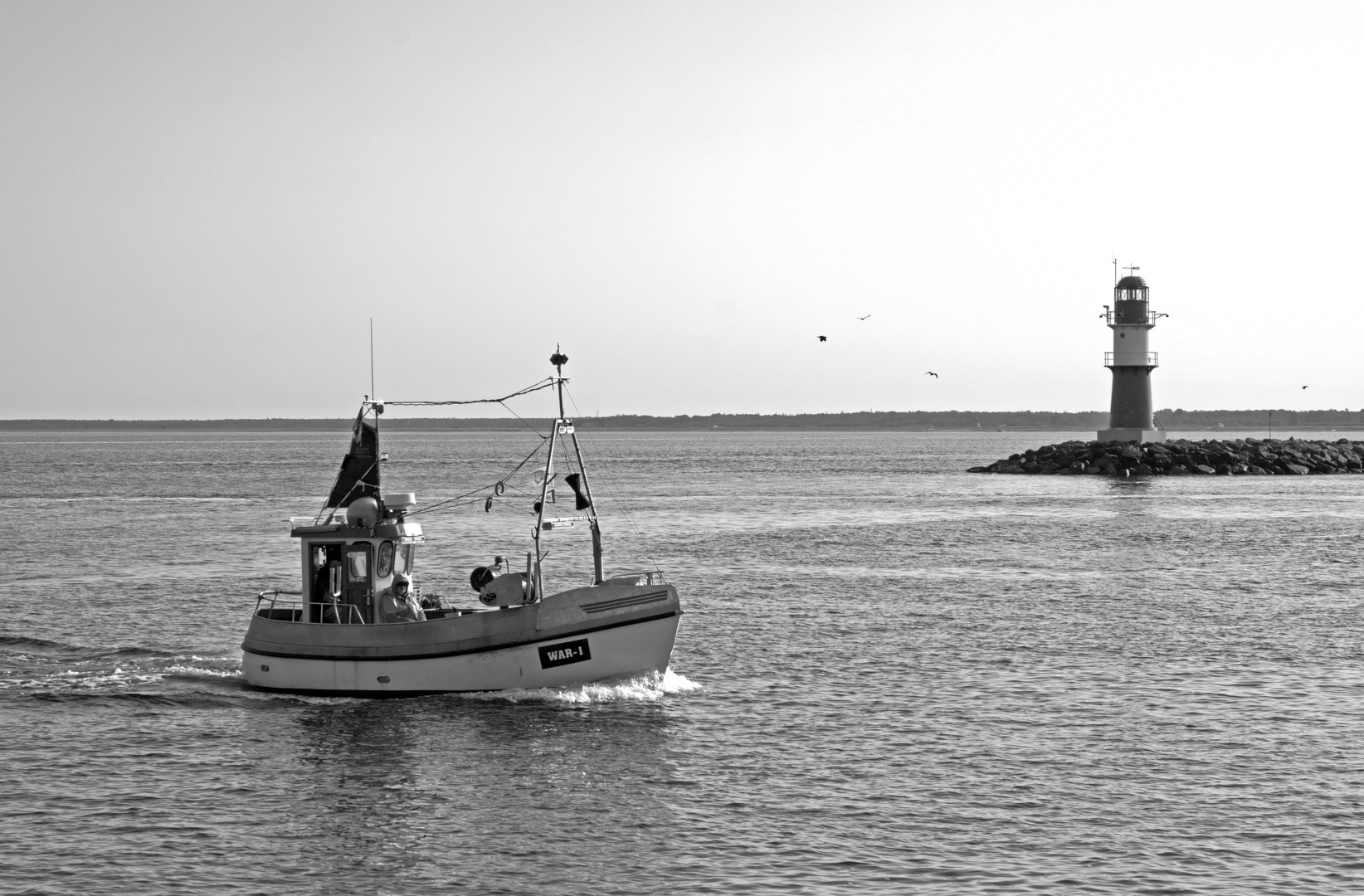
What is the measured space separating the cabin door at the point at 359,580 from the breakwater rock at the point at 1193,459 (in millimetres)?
87967

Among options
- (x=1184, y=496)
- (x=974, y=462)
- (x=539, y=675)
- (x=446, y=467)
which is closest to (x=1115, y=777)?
(x=539, y=675)

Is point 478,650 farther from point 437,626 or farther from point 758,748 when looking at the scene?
point 758,748

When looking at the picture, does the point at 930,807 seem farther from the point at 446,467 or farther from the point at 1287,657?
the point at 446,467

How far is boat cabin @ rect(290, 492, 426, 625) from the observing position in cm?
2539

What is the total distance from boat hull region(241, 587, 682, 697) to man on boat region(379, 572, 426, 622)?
81cm

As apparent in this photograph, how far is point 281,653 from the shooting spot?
82.3 ft

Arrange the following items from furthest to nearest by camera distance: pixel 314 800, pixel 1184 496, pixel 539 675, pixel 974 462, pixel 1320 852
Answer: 1. pixel 974 462
2. pixel 1184 496
3. pixel 539 675
4. pixel 314 800
5. pixel 1320 852

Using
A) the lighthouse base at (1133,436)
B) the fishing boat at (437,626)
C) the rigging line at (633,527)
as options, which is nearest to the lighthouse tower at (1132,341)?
the lighthouse base at (1133,436)

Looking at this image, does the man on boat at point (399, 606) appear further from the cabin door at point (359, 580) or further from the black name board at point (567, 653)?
the black name board at point (567, 653)

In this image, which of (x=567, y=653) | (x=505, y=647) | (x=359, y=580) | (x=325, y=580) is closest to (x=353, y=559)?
(x=359, y=580)

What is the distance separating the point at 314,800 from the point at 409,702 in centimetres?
530

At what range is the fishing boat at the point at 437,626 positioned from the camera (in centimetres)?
2411

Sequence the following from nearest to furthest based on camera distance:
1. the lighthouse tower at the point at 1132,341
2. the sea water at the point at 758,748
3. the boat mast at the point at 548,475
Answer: the sea water at the point at 758,748 < the boat mast at the point at 548,475 < the lighthouse tower at the point at 1132,341

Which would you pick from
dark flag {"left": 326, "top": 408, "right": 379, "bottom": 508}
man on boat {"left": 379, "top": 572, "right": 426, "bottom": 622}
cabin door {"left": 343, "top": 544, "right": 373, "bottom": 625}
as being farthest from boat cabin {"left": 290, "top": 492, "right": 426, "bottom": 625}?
dark flag {"left": 326, "top": 408, "right": 379, "bottom": 508}
